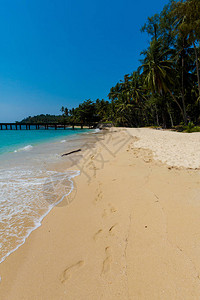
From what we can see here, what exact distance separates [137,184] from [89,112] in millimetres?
65481

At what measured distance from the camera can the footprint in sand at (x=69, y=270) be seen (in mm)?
1456

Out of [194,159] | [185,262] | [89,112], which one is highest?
[89,112]

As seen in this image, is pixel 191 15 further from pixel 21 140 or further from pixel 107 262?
pixel 21 140

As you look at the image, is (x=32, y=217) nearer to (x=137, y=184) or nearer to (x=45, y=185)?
(x=45, y=185)

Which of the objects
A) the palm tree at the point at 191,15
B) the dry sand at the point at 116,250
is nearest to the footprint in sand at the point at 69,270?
the dry sand at the point at 116,250

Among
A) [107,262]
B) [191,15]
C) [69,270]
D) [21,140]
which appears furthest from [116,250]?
[21,140]

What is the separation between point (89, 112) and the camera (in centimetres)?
6538

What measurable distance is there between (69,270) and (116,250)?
62 centimetres

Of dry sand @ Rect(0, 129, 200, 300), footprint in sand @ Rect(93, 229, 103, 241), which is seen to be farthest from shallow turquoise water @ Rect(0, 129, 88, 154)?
footprint in sand @ Rect(93, 229, 103, 241)

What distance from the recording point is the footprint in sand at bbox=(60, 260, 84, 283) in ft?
4.78

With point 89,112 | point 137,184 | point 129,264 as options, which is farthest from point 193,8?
point 89,112

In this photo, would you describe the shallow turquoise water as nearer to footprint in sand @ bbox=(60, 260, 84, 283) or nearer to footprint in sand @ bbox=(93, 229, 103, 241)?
footprint in sand @ bbox=(93, 229, 103, 241)

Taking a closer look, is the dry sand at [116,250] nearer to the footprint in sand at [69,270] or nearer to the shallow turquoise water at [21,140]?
the footprint in sand at [69,270]

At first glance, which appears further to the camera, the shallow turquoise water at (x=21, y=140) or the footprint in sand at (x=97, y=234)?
the shallow turquoise water at (x=21, y=140)
